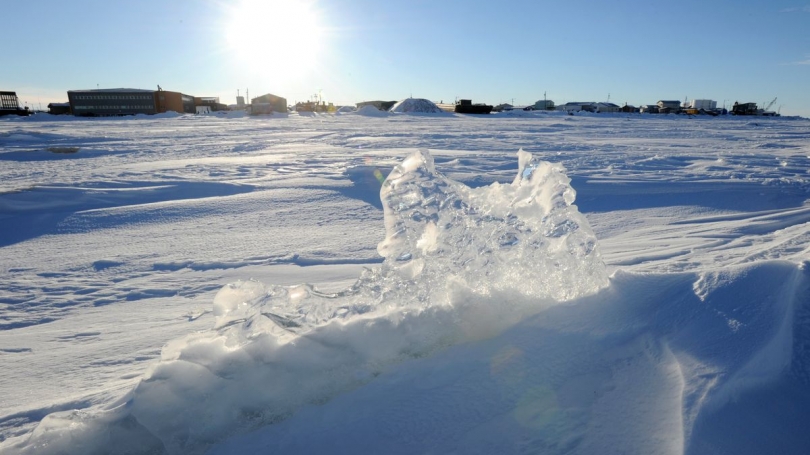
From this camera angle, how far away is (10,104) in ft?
143

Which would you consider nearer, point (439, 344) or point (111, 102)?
point (439, 344)

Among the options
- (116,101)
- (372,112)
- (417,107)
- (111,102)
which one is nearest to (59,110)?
(111,102)

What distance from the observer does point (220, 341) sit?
1511 mm

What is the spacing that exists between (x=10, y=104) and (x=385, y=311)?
5762 cm

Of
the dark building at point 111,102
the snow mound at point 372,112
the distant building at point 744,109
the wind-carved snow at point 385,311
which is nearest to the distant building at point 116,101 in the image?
the dark building at point 111,102

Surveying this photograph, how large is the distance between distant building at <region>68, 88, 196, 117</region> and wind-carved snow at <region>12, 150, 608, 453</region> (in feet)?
171

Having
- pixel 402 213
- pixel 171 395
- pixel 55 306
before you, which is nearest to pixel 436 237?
pixel 402 213

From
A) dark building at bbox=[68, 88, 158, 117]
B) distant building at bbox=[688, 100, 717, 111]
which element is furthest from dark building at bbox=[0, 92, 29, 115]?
distant building at bbox=[688, 100, 717, 111]

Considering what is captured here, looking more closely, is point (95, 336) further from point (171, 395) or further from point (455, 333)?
point (455, 333)

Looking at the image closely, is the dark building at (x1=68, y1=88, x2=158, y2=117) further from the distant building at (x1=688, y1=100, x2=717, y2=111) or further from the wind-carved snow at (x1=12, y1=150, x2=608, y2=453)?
the distant building at (x1=688, y1=100, x2=717, y2=111)

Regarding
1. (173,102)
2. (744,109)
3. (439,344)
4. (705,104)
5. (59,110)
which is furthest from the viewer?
(705,104)

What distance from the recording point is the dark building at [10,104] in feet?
134

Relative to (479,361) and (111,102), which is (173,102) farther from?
(479,361)

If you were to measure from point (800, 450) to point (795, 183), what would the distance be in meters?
6.28
